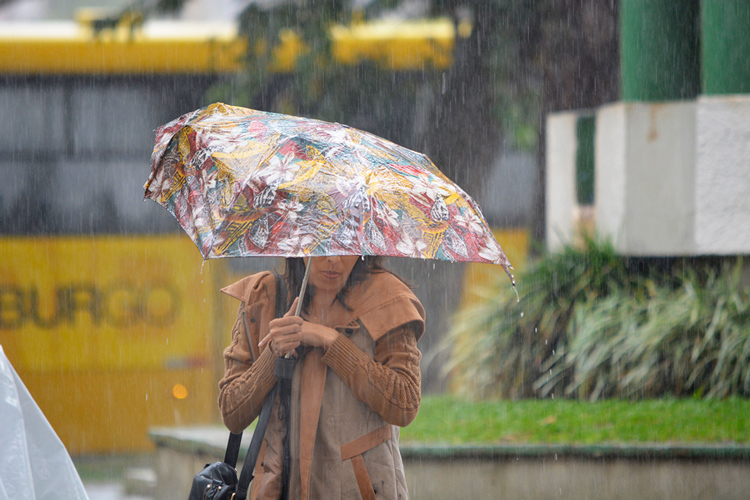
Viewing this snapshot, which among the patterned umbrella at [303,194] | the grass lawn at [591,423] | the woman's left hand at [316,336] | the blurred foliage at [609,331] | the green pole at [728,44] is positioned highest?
the green pole at [728,44]

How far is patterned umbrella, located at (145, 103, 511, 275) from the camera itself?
275 centimetres

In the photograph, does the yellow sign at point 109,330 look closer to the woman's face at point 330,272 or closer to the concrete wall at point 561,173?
the concrete wall at point 561,173

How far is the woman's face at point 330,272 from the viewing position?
3.13 meters

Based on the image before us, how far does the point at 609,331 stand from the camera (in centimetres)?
753

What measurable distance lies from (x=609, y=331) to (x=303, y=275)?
4.81m

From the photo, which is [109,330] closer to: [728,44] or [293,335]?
[728,44]

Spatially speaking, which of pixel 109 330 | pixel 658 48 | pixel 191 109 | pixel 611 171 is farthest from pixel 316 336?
pixel 191 109

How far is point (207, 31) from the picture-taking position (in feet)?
33.3

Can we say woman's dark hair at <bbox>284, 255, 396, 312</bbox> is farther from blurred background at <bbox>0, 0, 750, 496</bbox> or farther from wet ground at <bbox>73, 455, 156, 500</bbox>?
blurred background at <bbox>0, 0, 750, 496</bbox>

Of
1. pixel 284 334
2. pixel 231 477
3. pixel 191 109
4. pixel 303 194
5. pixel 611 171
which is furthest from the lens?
pixel 191 109

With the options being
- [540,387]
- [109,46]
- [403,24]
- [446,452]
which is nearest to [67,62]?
[109,46]

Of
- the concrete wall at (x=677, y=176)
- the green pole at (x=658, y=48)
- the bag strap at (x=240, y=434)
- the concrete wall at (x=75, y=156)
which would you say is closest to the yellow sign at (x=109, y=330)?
the concrete wall at (x=75, y=156)

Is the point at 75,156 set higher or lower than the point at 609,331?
higher

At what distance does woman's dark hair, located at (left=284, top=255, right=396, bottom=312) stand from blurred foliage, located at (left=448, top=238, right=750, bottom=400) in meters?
4.30
